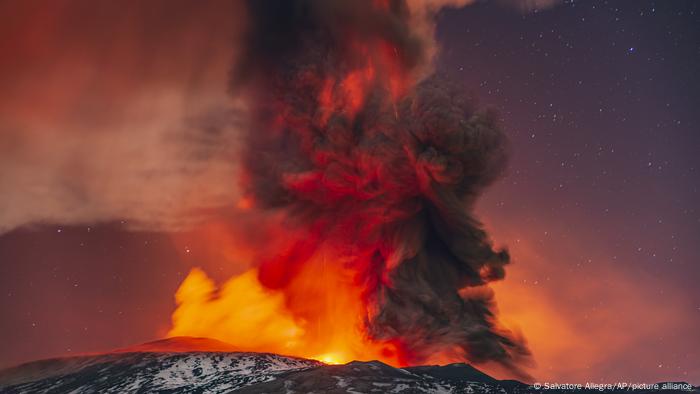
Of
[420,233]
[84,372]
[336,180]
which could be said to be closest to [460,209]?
[420,233]

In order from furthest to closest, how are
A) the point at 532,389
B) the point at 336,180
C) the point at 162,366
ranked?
the point at 162,366
the point at 336,180
the point at 532,389

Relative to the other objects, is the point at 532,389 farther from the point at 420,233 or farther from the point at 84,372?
the point at 84,372

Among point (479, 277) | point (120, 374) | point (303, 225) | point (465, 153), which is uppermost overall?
point (465, 153)

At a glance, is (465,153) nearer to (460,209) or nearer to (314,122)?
(460,209)

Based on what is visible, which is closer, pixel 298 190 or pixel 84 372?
pixel 298 190

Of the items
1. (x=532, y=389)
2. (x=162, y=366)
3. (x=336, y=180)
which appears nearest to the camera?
(x=532, y=389)

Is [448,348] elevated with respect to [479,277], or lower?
lower

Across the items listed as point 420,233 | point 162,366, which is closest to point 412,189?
point 420,233
